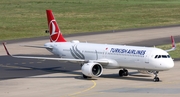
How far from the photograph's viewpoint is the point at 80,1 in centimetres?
17425

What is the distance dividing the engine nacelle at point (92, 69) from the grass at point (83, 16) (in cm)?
4582

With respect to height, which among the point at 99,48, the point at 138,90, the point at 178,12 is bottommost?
the point at 138,90

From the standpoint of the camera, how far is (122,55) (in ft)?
174

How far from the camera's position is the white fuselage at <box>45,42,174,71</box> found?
51.0 m

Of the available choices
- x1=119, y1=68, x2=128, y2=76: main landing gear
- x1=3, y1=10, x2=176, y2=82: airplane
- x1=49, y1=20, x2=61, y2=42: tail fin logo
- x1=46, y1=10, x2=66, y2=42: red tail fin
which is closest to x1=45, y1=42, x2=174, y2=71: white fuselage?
x1=3, y1=10, x2=176, y2=82: airplane

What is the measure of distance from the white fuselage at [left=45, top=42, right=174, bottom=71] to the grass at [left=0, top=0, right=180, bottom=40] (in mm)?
40624

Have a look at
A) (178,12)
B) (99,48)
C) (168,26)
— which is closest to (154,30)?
(168,26)

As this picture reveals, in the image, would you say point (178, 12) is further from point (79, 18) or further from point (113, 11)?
point (79, 18)

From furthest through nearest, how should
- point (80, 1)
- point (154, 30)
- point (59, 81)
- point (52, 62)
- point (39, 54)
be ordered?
1. point (80, 1)
2. point (154, 30)
3. point (39, 54)
4. point (52, 62)
5. point (59, 81)

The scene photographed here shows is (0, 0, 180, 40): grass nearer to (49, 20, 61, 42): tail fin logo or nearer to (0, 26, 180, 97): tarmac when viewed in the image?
(0, 26, 180, 97): tarmac

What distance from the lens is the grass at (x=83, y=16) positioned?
109 m

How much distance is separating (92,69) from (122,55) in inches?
125

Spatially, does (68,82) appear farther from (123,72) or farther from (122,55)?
(123,72)

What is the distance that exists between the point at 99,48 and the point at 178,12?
8659 centimetres
